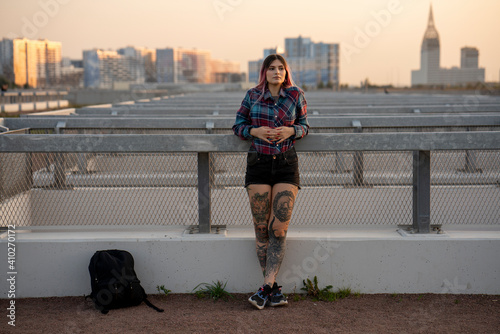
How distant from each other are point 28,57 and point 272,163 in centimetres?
11792

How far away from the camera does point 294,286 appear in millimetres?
4938

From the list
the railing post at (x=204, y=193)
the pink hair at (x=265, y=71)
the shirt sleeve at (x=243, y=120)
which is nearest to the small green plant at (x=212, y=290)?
the railing post at (x=204, y=193)

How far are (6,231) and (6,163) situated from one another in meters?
0.60

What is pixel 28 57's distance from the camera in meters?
113

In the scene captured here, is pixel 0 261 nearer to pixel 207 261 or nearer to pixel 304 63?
pixel 207 261

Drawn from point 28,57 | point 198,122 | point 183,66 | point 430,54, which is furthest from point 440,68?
point 198,122

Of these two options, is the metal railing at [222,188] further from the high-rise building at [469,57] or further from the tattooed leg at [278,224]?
the high-rise building at [469,57]

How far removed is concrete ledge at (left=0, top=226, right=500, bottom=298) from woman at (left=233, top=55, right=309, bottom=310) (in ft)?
0.77

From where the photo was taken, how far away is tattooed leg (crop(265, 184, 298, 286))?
4680 mm

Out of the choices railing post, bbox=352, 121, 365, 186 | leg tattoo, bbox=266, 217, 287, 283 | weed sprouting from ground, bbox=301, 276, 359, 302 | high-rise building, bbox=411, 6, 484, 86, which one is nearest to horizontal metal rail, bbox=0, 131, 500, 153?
railing post, bbox=352, 121, 365, 186

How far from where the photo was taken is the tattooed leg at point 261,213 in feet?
15.5

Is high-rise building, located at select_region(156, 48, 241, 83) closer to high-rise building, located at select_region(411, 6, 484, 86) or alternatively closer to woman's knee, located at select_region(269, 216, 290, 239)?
high-rise building, located at select_region(411, 6, 484, 86)

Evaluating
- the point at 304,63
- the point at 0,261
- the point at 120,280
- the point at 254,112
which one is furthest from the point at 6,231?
the point at 304,63

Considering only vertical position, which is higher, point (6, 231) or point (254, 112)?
point (254, 112)
